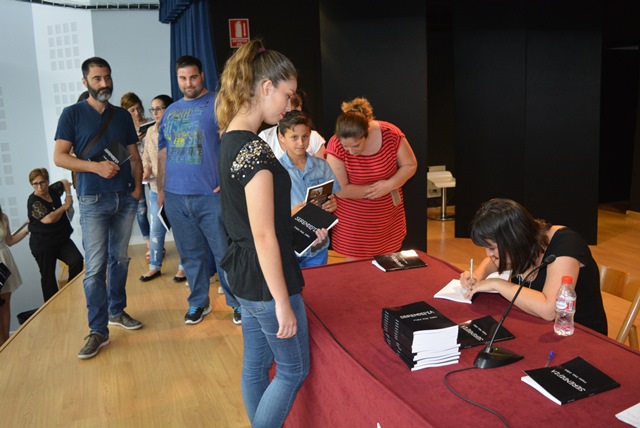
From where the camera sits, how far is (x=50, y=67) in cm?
635

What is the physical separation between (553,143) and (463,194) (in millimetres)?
1110

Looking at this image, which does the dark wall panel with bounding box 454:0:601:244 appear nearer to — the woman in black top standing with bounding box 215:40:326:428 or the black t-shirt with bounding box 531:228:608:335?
the black t-shirt with bounding box 531:228:608:335

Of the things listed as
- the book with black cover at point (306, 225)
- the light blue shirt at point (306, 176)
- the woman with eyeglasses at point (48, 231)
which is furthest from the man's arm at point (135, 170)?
the woman with eyeglasses at point (48, 231)

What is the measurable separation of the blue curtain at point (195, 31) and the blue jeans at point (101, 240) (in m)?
1.40

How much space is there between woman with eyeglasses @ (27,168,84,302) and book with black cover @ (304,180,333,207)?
3.26 m

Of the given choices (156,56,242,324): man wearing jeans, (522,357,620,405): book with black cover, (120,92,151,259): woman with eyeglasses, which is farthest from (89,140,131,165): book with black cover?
(522,357,620,405): book with black cover

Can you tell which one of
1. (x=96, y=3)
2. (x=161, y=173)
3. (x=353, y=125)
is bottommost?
(x=161, y=173)

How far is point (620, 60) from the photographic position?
8.21 m

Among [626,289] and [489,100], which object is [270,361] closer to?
[626,289]

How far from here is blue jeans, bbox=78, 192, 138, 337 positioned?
3.41 m

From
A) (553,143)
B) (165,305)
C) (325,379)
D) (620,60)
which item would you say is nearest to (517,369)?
(325,379)

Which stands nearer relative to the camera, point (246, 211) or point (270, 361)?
point (246, 211)

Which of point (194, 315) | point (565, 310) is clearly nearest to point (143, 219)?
point (194, 315)

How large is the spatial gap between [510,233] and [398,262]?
2.30 feet
